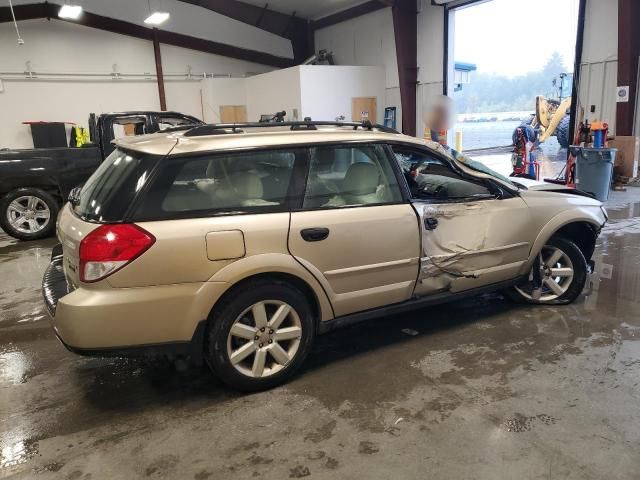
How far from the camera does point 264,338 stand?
9.34ft

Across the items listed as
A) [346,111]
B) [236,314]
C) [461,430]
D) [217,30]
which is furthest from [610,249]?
[217,30]

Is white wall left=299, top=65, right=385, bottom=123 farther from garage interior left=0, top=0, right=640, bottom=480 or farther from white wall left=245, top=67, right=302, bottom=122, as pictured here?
garage interior left=0, top=0, right=640, bottom=480

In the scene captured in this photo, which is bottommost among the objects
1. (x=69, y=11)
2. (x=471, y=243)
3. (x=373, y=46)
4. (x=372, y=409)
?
(x=372, y=409)

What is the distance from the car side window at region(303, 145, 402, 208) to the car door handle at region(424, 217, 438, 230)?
0.24 m

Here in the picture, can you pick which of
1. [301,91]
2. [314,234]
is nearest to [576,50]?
[301,91]

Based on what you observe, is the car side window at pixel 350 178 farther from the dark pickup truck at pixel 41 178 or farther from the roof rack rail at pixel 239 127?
the dark pickup truck at pixel 41 178

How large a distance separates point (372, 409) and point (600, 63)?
33.4 feet

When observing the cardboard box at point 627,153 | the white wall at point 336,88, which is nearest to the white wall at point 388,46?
the white wall at point 336,88

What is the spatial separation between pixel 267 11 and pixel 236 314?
1607cm

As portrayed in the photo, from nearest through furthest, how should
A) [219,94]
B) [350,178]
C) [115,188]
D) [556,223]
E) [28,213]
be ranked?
[115,188]
[350,178]
[556,223]
[28,213]
[219,94]

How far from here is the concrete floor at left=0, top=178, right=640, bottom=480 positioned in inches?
90.8

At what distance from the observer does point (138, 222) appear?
2.50m

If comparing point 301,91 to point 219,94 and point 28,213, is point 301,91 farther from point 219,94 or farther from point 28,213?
point 28,213

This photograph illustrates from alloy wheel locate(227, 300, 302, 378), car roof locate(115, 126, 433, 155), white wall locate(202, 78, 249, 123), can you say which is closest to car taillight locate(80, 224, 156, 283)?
car roof locate(115, 126, 433, 155)
